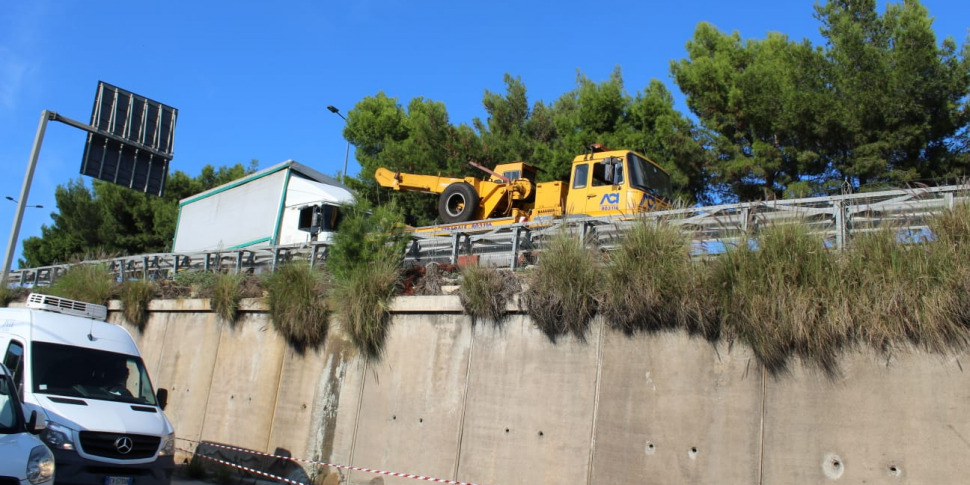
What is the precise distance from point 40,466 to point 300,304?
6169 millimetres

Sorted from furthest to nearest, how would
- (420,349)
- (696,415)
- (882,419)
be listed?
(420,349) → (696,415) → (882,419)

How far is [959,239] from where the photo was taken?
722 centimetres

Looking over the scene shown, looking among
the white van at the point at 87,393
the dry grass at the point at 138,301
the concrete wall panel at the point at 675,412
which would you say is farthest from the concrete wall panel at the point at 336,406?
the dry grass at the point at 138,301

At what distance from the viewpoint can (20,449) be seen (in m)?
6.15

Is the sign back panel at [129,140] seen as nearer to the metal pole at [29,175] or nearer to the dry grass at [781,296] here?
the metal pole at [29,175]

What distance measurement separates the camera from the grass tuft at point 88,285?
1733cm

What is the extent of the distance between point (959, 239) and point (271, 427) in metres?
10.3

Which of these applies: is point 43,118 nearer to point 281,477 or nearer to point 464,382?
point 281,477

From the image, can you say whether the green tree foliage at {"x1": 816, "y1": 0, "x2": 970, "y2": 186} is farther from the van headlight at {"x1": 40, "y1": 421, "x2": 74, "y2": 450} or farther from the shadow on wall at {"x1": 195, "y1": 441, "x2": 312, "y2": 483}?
the van headlight at {"x1": 40, "y1": 421, "x2": 74, "y2": 450}

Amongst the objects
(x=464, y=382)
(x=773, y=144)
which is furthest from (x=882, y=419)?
(x=773, y=144)

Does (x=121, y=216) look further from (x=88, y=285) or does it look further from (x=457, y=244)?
(x=457, y=244)

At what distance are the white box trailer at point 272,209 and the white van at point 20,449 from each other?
13843 millimetres

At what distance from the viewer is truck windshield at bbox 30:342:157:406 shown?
8.95 meters

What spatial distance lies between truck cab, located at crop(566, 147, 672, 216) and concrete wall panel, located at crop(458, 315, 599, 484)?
5.26 meters
